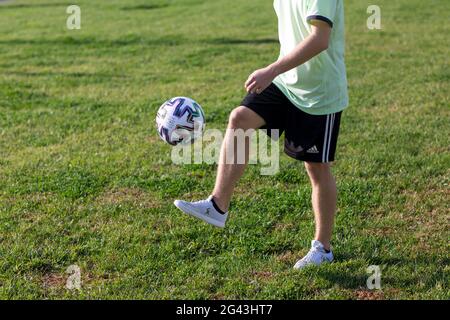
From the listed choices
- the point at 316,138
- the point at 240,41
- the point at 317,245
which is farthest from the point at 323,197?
the point at 240,41

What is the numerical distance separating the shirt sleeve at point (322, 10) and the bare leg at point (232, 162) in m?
0.66

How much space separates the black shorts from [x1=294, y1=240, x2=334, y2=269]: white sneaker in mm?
538

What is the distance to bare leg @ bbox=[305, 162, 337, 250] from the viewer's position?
157 inches

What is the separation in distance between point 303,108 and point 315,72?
0.69 ft

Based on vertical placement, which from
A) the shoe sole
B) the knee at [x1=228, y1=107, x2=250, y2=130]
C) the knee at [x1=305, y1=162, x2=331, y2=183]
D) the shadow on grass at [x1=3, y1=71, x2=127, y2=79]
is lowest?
the shoe sole

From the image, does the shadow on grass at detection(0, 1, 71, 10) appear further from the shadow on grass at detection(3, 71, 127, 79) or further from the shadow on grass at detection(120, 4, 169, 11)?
the shadow on grass at detection(3, 71, 127, 79)

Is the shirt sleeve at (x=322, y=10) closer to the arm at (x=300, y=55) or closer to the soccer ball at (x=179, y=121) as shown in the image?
the arm at (x=300, y=55)

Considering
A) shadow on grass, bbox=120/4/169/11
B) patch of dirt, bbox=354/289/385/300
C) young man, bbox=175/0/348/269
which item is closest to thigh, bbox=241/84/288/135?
young man, bbox=175/0/348/269

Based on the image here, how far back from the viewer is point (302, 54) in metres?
3.57

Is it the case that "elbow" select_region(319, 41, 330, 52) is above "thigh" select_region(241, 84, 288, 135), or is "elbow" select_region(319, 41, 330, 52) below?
above

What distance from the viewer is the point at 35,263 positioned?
158 inches

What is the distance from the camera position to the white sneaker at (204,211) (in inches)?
157

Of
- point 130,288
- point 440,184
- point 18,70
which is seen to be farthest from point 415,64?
point 130,288

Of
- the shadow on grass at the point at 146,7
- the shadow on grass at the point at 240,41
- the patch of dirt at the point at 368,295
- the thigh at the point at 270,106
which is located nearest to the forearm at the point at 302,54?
the thigh at the point at 270,106
